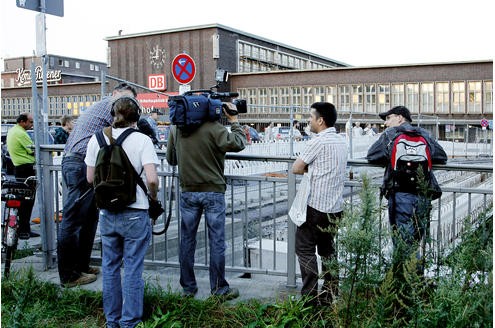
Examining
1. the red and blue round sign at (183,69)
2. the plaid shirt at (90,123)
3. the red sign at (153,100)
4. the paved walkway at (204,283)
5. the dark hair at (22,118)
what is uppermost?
the red sign at (153,100)

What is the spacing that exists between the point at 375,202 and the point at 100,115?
258cm

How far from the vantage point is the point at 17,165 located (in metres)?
8.95

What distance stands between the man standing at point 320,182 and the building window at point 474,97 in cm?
4649

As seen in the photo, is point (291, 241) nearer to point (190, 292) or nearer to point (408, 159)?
point (190, 292)

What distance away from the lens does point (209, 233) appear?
451 cm

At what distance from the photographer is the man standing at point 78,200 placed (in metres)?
4.70

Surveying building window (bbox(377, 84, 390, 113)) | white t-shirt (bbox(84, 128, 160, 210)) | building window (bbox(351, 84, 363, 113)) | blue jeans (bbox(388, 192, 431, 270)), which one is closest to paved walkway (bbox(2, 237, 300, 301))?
white t-shirt (bbox(84, 128, 160, 210))

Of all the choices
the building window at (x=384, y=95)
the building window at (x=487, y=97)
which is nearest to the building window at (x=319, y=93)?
the building window at (x=384, y=95)

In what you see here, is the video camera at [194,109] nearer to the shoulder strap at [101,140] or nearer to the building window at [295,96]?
the shoulder strap at [101,140]

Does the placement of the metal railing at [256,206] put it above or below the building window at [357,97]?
below

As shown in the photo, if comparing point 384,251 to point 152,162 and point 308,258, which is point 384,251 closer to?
point 308,258

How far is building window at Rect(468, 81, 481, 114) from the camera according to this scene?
4641 cm

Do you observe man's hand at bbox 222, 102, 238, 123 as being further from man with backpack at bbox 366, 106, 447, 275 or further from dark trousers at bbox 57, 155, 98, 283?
dark trousers at bbox 57, 155, 98, 283

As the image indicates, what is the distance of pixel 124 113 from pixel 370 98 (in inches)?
1975
